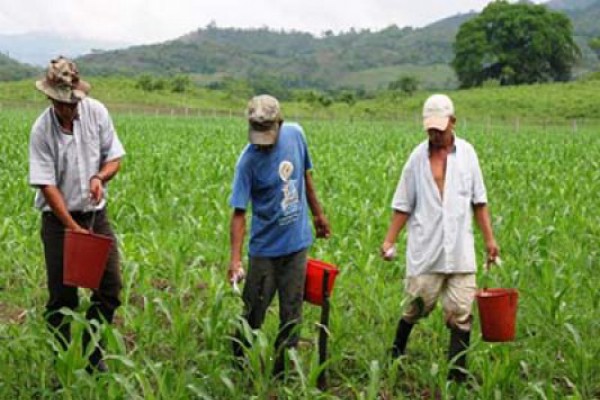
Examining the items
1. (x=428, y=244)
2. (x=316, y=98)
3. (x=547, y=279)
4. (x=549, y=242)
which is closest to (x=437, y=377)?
(x=428, y=244)

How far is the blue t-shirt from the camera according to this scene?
445 cm

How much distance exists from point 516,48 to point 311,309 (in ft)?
218

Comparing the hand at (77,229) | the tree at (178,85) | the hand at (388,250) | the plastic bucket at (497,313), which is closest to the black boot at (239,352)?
the hand at (388,250)

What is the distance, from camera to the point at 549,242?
7.75 metres

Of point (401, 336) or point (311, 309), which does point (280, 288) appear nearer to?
point (401, 336)

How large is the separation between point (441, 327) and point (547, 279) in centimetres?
97

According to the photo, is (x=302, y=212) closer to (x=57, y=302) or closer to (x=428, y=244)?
(x=428, y=244)

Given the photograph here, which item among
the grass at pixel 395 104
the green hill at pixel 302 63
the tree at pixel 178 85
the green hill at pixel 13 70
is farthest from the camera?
the green hill at pixel 302 63

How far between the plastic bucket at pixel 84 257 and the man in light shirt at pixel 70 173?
12 cm

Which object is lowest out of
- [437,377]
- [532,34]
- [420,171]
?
[437,377]

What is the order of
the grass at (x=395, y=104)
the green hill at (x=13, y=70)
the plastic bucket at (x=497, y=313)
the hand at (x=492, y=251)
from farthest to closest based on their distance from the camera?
the green hill at (x=13, y=70) → the grass at (x=395, y=104) → the hand at (x=492, y=251) → the plastic bucket at (x=497, y=313)

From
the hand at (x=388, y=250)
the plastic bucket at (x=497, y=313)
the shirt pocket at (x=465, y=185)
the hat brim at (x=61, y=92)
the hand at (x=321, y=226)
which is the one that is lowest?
the plastic bucket at (x=497, y=313)

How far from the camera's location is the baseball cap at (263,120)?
427 centimetres

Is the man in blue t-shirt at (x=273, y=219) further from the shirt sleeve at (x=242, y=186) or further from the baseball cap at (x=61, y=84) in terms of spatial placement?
the baseball cap at (x=61, y=84)
